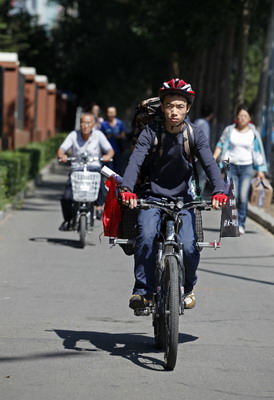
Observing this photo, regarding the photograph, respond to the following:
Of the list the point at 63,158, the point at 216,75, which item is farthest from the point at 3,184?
the point at 216,75

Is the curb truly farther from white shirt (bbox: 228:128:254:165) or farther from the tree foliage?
the tree foliage

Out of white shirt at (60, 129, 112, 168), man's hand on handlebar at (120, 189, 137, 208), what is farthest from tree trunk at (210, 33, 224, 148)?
man's hand on handlebar at (120, 189, 137, 208)

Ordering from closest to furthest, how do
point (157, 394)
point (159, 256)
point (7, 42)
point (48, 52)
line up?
1. point (157, 394)
2. point (159, 256)
3. point (7, 42)
4. point (48, 52)

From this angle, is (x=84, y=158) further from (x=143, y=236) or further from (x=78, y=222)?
(x=143, y=236)

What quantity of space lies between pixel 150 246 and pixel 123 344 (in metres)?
0.89

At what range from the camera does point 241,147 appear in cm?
1603

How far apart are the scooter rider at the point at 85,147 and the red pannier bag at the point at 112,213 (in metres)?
6.81

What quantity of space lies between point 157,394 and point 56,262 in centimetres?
645

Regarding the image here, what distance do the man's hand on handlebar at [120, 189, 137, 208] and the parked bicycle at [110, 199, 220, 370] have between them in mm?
127

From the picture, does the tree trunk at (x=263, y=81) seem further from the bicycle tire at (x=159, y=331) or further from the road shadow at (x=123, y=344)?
the bicycle tire at (x=159, y=331)

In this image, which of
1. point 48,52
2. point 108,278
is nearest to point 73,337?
point 108,278

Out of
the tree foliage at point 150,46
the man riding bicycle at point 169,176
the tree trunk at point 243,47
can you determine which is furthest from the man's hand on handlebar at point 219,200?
the tree trunk at point 243,47

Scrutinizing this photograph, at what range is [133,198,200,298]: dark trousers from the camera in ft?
24.9

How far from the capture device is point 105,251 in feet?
46.5
